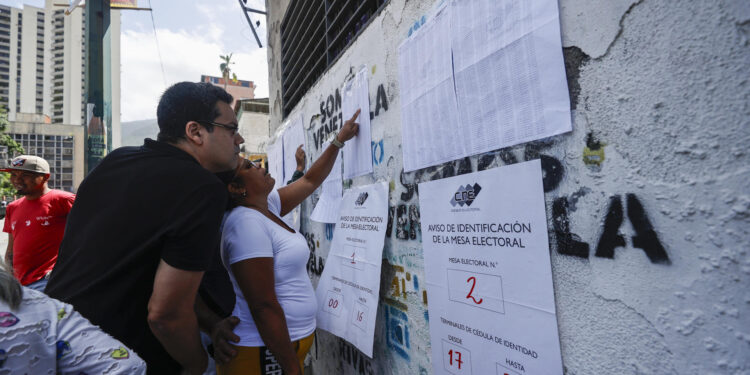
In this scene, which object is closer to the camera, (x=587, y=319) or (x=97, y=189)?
(x=587, y=319)

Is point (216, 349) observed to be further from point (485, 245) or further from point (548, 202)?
point (548, 202)

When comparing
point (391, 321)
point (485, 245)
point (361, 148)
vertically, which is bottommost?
point (391, 321)

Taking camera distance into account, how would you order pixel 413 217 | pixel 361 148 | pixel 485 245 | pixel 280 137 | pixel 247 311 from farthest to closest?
1. pixel 280 137
2. pixel 361 148
3. pixel 247 311
4. pixel 413 217
5. pixel 485 245

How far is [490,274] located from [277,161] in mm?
3266

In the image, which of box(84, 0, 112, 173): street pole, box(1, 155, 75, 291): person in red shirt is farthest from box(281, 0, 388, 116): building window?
box(84, 0, 112, 173): street pole

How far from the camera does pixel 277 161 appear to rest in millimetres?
3896

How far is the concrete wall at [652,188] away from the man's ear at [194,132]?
116 centimetres

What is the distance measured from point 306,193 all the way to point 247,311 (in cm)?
86

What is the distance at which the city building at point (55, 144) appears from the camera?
4525cm

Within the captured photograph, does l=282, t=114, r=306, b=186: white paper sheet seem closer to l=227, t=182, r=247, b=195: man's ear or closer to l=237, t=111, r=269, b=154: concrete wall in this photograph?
l=227, t=182, r=247, b=195: man's ear

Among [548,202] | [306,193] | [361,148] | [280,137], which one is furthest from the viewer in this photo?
[280,137]

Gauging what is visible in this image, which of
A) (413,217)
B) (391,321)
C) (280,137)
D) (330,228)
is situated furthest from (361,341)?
(280,137)

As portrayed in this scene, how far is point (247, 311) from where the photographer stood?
1.56 metres

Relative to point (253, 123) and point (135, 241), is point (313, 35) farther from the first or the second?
point (253, 123)
